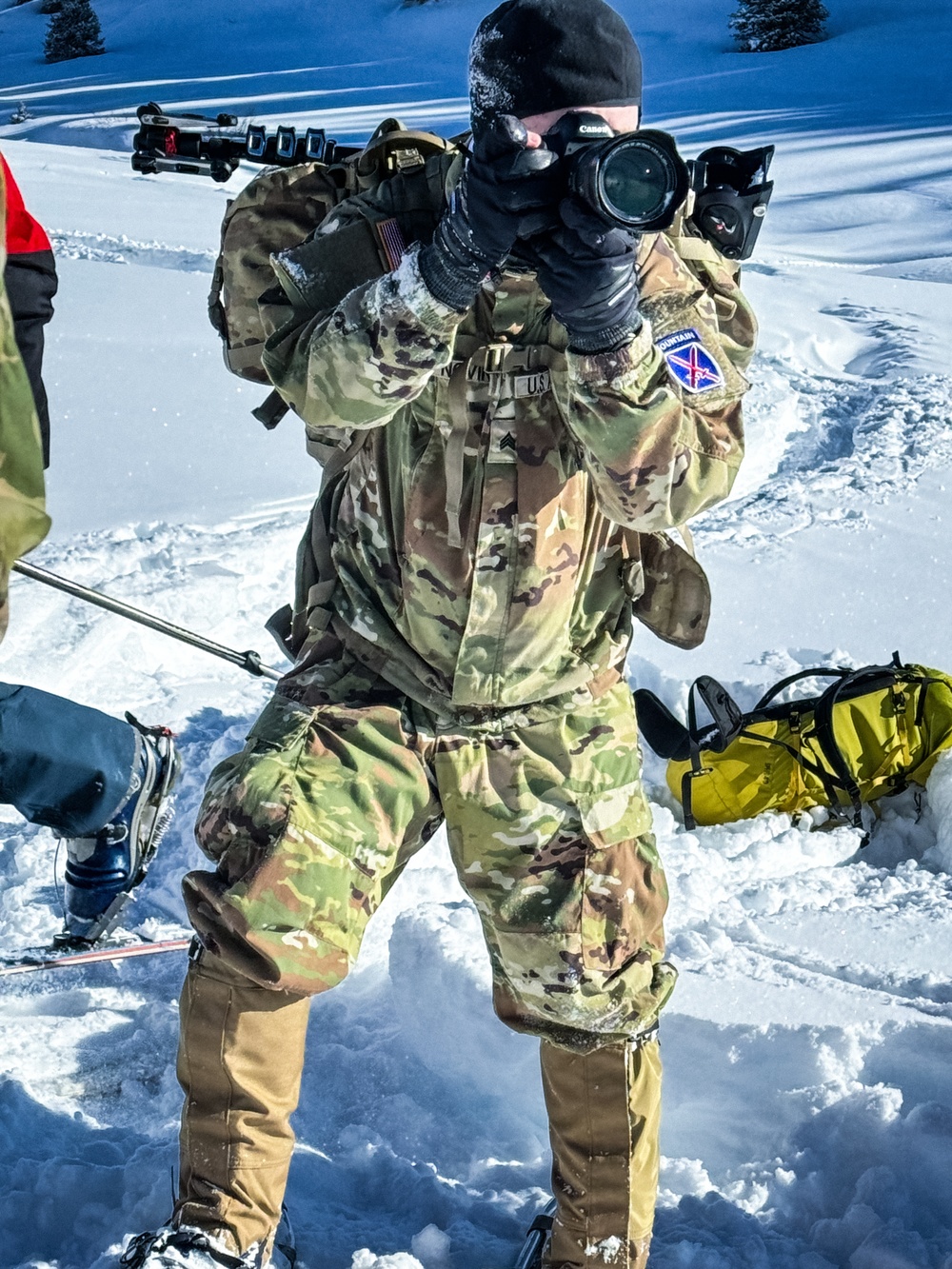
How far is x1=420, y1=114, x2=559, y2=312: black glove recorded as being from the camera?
4.39 ft

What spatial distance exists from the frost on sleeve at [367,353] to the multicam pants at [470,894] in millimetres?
427

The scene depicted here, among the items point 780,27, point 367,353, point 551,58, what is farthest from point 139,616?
point 780,27

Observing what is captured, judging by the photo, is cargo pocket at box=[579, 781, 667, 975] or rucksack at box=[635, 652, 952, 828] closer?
cargo pocket at box=[579, 781, 667, 975]

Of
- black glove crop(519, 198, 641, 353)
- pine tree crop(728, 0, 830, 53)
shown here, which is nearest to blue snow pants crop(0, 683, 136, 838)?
black glove crop(519, 198, 641, 353)

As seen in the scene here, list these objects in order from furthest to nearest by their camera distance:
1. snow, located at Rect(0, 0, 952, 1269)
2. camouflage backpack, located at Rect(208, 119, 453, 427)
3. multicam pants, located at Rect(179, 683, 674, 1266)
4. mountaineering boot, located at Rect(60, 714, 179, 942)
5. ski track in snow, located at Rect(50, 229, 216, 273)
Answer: ski track in snow, located at Rect(50, 229, 216, 273) → mountaineering boot, located at Rect(60, 714, 179, 942) → snow, located at Rect(0, 0, 952, 1269) → camouflage backpack, located at Rect(208, 119, 453, 427) → multicam pants, located at Rect(179, 683, 674, 1266)

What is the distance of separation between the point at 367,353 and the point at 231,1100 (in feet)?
3.19

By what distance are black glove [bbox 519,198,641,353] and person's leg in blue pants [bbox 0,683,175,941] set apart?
1.33 meters

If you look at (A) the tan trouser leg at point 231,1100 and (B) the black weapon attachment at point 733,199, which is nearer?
(A) the tan trouser leg at point 231,1100

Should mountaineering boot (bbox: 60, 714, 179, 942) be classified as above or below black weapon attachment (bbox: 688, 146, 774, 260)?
below

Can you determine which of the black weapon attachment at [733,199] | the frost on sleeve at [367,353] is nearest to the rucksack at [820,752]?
the black weapon attachment at [733,199]

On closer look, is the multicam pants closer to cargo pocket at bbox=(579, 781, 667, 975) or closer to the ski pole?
cargo pocket at bbox=(579, 781, 667, 975)

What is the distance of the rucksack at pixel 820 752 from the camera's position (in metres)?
2.89

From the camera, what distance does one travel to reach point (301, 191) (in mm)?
1810

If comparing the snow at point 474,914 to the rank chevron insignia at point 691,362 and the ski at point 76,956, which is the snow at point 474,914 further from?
the rank chevron insignia at point 691,362
